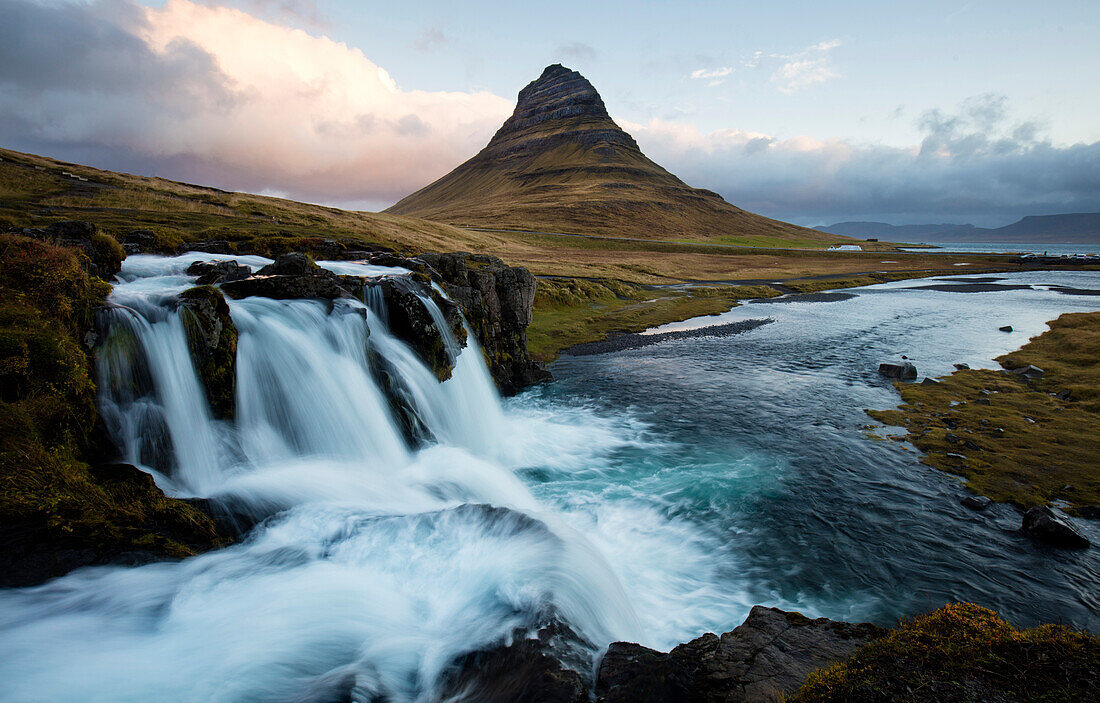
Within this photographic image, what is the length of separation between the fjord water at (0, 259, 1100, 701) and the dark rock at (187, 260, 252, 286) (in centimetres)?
80

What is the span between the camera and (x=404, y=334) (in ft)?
60.9

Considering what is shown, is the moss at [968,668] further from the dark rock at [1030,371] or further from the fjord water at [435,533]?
the dark rock at [1030,371]

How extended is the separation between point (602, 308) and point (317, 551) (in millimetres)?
41358

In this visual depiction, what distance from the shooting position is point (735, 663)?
5.80m

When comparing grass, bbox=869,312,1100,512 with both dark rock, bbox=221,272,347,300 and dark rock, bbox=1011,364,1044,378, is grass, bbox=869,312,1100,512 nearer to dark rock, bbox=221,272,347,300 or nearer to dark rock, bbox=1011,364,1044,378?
dark rock, bbox=1011,364,1044,378

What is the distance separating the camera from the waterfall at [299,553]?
6.28 m

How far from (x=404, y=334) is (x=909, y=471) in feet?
60.9

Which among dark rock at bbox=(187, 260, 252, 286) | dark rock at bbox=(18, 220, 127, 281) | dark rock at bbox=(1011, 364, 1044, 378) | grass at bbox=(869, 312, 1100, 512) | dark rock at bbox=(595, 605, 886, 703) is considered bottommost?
grass at bbox=(869, 312, 1100, 512)

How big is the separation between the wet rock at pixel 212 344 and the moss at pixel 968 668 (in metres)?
13.5

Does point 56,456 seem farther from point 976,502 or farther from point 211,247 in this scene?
point 976,502

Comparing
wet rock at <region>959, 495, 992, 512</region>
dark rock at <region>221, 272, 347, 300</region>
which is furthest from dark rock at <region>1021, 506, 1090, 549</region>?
dark rock at <region>221, 272, 347, 300</region>

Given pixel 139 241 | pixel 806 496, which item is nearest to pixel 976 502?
pixel 806 496

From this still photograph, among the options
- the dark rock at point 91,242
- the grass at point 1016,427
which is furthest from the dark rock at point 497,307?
the grass at point 1016,427

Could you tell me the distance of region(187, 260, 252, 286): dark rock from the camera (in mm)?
16594
